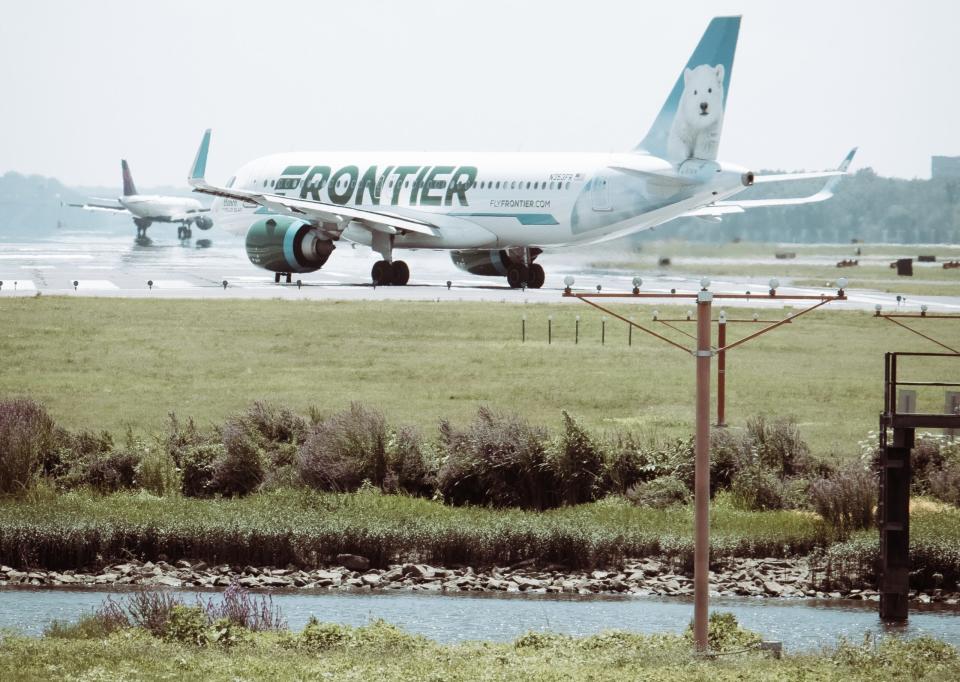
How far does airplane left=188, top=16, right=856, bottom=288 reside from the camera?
65.4 metres

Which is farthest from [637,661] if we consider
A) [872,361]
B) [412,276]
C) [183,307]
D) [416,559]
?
[412,276]

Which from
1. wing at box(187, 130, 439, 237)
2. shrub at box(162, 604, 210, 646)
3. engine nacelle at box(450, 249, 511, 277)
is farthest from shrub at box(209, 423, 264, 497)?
engine nacelle at box(450, 249, 511, 277)

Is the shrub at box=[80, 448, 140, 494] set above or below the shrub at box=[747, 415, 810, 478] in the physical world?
below

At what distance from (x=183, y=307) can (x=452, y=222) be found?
1316 cm

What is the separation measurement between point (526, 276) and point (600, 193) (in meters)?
6.78

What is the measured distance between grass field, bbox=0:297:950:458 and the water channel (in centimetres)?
914

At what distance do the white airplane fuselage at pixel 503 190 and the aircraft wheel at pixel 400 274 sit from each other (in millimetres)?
979

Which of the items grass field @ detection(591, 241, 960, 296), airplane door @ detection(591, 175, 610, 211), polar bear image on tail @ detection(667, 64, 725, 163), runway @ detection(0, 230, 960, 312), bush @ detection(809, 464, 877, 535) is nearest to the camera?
bush @ detection(809, 464, 877, 535)

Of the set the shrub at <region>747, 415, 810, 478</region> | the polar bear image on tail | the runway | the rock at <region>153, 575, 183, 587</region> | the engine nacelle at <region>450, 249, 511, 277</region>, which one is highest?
the polar bear image on tail

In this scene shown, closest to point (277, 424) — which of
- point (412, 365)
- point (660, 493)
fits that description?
point (660, 493)

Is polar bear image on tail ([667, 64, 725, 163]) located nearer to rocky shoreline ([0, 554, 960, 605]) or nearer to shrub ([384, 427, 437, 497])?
shrub ([384, 427, 437, 497])

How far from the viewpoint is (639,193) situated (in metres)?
65.8

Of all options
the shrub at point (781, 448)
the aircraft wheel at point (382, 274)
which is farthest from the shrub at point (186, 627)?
the aircraft wheel at point (382, 274)

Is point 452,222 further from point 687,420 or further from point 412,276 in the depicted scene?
point 687,420
